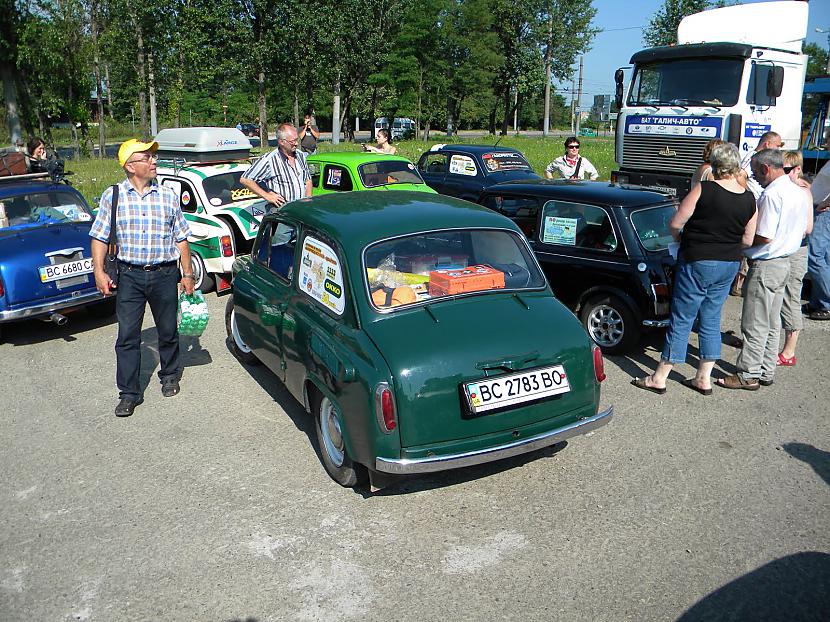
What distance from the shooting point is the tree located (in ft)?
133

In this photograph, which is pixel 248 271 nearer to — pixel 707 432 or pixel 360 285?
pixel 360 285

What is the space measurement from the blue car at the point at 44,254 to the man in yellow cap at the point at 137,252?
82.1 inches

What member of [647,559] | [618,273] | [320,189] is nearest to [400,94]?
[320,189]

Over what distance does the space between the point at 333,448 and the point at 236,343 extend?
254cm

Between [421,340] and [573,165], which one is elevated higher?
[573,165]

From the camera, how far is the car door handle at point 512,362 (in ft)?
12.6

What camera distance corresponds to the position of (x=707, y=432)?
201 inches

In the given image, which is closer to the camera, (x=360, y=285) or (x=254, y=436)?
(x=360, y=285)

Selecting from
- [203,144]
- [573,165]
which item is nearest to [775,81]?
[573,165]

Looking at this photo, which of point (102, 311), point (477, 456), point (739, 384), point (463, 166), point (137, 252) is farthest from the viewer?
point (463, 166)

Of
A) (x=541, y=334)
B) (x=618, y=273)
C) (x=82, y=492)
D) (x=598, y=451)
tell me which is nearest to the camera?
(x=541, y=334)

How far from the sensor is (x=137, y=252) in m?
5.37

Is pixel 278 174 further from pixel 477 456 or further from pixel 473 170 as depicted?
pixel 473 170

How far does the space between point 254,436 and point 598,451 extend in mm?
2490
